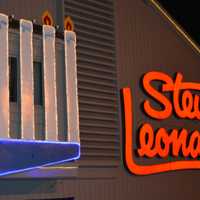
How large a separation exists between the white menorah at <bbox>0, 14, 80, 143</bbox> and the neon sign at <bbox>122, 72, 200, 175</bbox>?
203 cm

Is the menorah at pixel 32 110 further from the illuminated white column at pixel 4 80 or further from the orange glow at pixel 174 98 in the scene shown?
the orange glow at pixel 174 98

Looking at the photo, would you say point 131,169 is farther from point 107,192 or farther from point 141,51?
point 141,51

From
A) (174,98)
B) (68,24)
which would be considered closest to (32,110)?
(68,24)

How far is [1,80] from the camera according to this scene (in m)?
5.84

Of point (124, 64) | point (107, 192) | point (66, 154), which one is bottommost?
point (107, 192)

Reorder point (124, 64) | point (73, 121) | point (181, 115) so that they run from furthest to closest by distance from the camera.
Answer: point (181, 115), point (124, 64), point (73, 121)

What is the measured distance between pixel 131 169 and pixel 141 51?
199cm

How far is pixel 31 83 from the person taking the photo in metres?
6.21

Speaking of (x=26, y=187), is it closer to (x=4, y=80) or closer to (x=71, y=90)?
(x=71, y=90)

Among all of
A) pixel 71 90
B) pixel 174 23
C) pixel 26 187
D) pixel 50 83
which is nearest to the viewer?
pixel 50 83

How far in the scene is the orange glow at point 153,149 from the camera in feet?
28.1

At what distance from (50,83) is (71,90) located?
0.34m

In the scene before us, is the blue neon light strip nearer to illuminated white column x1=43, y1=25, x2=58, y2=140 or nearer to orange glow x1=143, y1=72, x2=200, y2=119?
illuminated white column x1=43, y1=25, x2=58, y2=140

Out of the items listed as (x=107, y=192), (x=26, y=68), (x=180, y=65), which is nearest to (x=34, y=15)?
(x=26, y=68)
